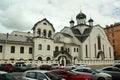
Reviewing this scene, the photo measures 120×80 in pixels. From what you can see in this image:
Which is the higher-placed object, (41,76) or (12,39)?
→ (12,39)

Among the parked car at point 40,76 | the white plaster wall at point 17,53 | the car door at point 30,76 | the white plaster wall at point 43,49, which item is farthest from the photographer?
the white plaster wall at point 43,49

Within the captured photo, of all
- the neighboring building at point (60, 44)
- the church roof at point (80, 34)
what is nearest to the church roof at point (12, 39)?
the neighboring building at point (60, 44)

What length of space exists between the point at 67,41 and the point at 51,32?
10.8 metres

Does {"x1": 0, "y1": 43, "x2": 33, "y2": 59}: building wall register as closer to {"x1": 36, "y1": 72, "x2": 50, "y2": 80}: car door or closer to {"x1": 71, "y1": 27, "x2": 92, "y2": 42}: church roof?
{"x1": 71, "y1": 27, "x2": 92, "y2": 42}: church roof

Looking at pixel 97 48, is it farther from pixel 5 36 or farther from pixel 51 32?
pixel 5 36

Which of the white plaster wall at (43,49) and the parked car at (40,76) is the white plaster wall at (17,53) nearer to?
the white plaster wall at (43,49)

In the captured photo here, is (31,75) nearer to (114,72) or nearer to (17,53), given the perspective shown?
(114,72)

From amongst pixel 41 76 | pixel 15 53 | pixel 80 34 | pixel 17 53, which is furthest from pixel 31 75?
pixel 80 34

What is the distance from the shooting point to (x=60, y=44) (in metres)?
58.6

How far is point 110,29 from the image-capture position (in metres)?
90.8

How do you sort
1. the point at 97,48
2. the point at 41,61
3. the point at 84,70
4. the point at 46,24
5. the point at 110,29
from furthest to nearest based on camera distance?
the point at 110,29, the point at 97,48, the point at 46,24, the point at 41,61, the point at 84,70

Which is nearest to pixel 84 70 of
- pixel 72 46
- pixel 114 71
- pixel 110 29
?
pixel 114 71

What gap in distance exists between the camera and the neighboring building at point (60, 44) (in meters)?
47.5

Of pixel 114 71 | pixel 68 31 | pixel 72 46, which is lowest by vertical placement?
pixel 114 71
